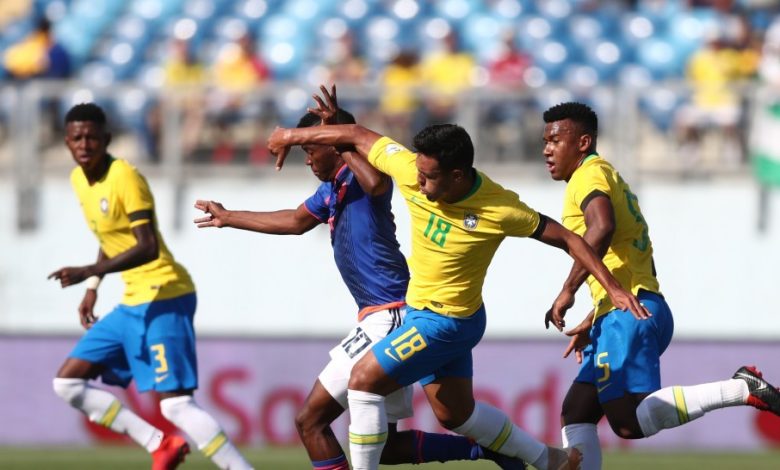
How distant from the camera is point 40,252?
49.0ft

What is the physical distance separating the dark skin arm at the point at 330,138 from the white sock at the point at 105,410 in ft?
8.17

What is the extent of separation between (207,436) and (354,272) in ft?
5.56

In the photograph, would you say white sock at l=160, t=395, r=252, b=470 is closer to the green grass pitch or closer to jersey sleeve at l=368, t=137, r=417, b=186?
the green grass pitch

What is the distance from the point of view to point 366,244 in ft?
26.4

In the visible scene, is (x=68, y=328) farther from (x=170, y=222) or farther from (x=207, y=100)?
(x=207, y=100)

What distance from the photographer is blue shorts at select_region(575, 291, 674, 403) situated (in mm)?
7812

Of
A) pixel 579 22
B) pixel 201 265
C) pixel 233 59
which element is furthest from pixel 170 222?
pixel 579 22

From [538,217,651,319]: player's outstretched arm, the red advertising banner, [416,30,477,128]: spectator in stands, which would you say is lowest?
the red advertising banner

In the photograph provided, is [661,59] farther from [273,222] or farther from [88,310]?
[273,222]

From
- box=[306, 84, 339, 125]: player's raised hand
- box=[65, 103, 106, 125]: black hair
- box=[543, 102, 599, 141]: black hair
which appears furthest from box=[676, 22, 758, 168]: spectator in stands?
box=[306, 84, 339, 125]: player's raised hand

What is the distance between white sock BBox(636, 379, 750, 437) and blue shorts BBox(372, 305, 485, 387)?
1013 millimetres

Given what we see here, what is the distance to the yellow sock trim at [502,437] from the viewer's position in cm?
805

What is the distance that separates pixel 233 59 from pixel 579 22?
15.8 feet

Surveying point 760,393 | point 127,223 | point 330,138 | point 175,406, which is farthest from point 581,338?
Answer: point 127,223
